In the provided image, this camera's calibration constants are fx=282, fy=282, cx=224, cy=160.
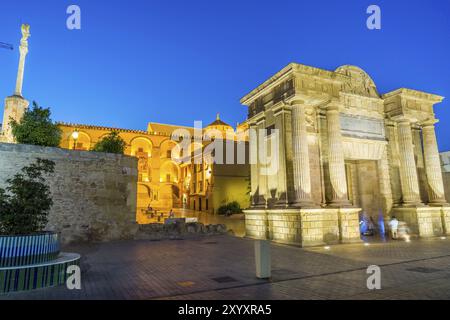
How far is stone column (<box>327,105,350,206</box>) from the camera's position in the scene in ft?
46.7

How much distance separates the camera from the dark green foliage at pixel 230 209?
34719mm

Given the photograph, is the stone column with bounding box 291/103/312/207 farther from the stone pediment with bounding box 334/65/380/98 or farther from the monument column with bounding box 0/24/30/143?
the monument column with bounding box 0/24/30/143

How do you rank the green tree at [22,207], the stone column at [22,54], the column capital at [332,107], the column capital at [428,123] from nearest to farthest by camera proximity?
the green tree at [22,207] < the column capital at [332,107] < the column capital at [428,123] < the stone column at [22,54]

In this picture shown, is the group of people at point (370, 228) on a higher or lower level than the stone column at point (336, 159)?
lower

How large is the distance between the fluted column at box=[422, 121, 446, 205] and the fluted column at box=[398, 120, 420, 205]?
4.37 ft

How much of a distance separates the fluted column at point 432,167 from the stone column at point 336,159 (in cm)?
689

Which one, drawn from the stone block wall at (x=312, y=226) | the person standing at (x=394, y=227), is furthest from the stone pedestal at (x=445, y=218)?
the stone block wall at (x=312, y=226)

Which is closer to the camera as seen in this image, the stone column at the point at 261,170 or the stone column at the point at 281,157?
the stone column at the point at 281,157

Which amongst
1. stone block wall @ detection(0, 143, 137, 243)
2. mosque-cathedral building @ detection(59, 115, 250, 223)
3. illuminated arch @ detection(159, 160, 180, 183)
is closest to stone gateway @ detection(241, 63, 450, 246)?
stone block wall @ detection(0, 143, 137, 243)

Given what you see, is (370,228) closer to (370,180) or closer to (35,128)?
(370,180)

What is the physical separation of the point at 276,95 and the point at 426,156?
10.8 meters

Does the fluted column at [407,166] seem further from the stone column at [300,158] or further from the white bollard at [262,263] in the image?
the white bollard at [262,263]
